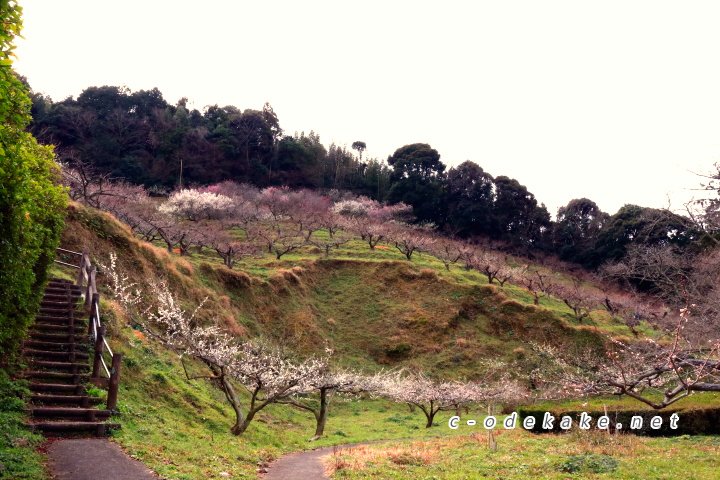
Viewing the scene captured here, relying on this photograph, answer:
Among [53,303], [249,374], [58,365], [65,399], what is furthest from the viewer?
[249,374]

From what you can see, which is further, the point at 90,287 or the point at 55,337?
the point at 90,287

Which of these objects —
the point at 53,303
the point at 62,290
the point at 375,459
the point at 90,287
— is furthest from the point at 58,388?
the point at 375,459

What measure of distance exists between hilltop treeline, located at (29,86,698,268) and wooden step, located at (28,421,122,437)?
2238 inches

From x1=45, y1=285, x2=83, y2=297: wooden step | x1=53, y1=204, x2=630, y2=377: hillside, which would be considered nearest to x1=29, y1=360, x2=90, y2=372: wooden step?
x1=45, y1=285, x2=83, y2=297: wooden step

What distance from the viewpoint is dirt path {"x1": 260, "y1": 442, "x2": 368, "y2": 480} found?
35.0ft

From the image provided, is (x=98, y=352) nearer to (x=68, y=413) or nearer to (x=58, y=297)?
(x=68, y=413)

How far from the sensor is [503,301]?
38.0 m

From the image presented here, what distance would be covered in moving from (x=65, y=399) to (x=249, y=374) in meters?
6.05

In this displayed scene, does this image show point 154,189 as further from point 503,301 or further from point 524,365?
point 524,365

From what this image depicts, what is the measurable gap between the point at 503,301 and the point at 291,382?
26370 millimetres

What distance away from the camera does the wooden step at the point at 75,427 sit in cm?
910

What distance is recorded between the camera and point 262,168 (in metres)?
71.2

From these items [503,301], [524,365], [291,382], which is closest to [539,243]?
[503,301]

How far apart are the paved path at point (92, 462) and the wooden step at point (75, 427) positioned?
0.35m
